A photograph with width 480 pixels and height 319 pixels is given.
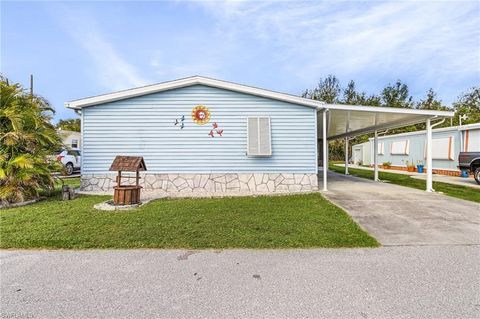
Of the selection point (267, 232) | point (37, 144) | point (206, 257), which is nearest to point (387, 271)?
point (267, 232)

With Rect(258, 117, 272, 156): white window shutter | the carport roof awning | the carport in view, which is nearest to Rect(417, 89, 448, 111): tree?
the carport roof awning

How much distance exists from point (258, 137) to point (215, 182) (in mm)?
1946

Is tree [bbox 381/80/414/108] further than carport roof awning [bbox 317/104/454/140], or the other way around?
tree [bbox 381/80/414/108]

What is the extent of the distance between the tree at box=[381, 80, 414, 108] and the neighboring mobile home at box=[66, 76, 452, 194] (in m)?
30.5

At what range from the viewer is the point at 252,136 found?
333 inches

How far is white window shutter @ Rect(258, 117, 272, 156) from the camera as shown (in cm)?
843

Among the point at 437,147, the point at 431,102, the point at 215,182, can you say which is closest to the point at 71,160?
the point at 215,182

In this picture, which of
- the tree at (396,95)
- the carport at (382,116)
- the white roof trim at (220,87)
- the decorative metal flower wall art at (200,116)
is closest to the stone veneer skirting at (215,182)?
the carport at (382,116)

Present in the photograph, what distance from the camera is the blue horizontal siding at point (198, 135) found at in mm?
8508

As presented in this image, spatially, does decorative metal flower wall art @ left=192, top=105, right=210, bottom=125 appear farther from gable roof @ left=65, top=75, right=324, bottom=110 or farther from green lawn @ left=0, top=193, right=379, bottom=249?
green lawn @ left=0, top=193, right=379, bottom=249

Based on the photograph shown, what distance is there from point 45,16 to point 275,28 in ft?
30.7

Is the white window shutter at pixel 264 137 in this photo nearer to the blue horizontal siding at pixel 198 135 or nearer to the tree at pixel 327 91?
the blue horizontal siding at pixel 198 135

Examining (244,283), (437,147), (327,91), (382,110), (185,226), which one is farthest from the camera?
(327,91)

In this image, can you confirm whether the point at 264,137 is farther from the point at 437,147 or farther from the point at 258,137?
the point at 437,147
